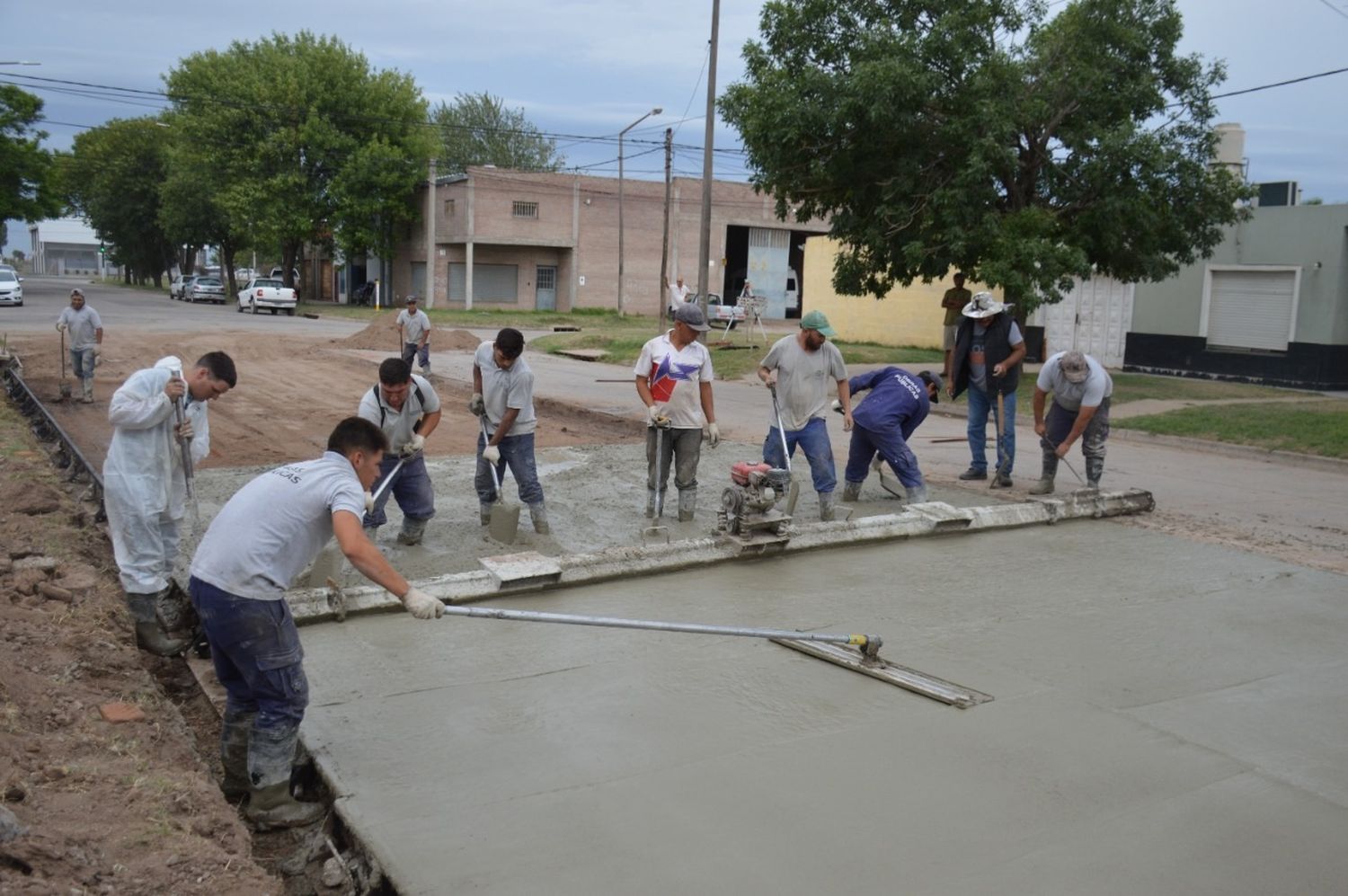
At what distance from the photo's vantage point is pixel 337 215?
164ft

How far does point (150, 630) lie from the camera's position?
5.79 m

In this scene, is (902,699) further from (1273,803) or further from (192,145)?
(192,145)

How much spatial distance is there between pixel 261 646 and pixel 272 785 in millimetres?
509

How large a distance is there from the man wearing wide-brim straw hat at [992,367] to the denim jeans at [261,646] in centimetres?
735

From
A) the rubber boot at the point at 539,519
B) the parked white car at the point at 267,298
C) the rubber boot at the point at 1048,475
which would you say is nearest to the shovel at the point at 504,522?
the rubber boot at the point at 539,519

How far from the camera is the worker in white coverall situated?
5723 mm

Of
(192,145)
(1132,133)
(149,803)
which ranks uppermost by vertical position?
(192,145)

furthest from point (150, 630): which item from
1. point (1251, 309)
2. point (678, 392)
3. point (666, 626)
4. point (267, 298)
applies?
point (267, 298)

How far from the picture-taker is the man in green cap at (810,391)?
8406mm

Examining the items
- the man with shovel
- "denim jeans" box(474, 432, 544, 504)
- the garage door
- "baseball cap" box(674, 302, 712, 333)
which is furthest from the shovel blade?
the garage door

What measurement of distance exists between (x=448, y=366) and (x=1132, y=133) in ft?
42.8

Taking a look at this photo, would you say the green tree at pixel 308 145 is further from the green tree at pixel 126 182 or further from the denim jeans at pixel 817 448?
the denim jeans at pixel 817 448

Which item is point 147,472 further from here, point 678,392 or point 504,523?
point 678,392

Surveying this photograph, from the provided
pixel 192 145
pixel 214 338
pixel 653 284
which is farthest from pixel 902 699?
pixel 192 145
